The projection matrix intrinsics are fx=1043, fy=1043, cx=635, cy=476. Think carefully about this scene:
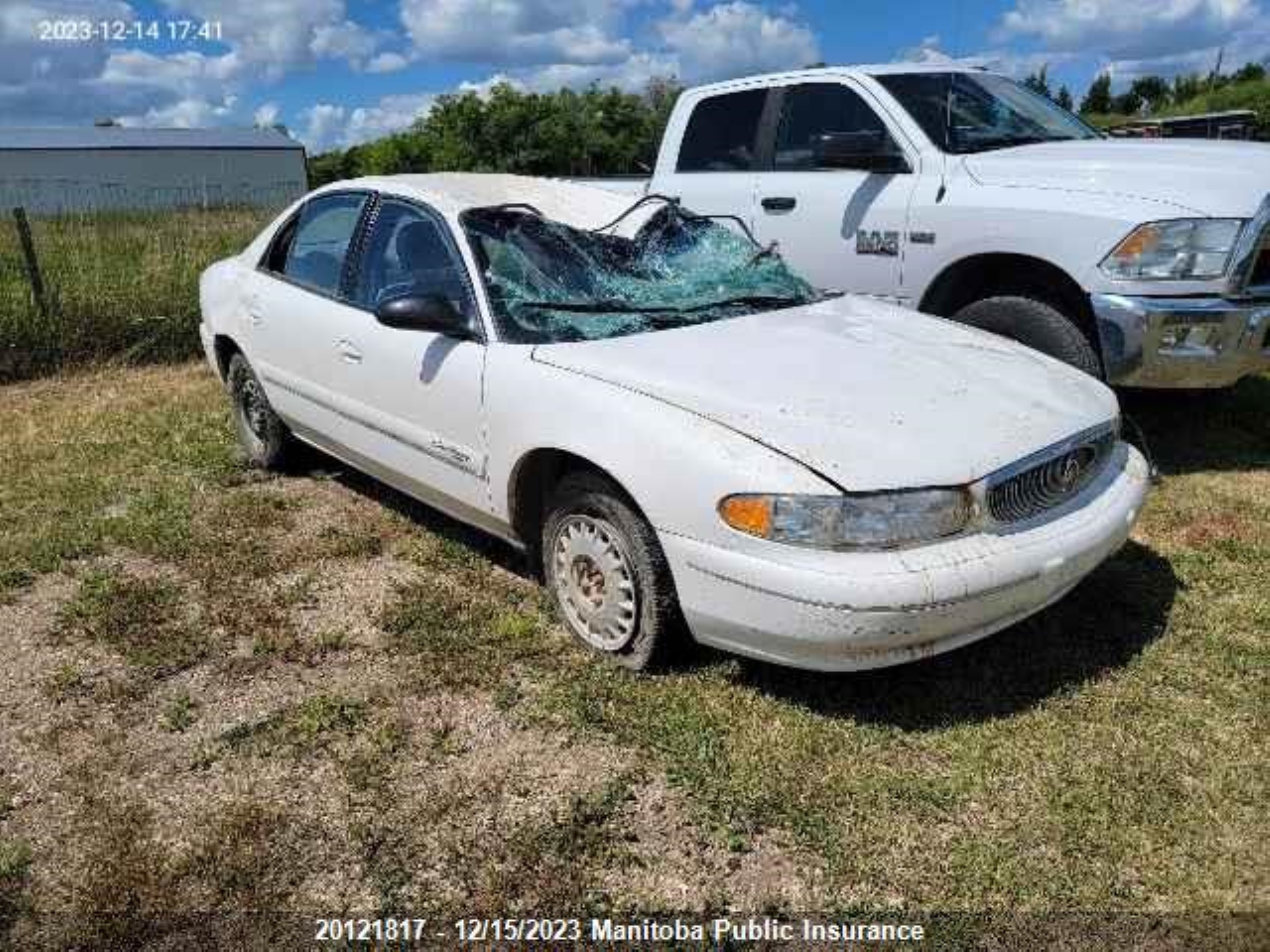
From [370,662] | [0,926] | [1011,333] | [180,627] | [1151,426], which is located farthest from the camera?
[1151,426]

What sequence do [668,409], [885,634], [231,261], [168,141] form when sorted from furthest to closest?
[168,141], [231,261], [668,409], [885,634]

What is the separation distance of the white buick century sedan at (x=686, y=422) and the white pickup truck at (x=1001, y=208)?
1052 mm

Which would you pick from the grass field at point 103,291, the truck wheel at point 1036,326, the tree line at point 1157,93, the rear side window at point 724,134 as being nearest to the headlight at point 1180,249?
the truck wheel at point 1036,326

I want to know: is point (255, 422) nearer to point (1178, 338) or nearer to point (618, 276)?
point (618, 276)

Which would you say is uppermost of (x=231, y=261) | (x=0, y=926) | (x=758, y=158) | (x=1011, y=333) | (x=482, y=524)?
(x=758, y=158)

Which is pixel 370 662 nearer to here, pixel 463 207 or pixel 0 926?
pixel 0 926

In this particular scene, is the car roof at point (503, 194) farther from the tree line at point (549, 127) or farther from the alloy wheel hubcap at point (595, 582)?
the tree line at point (549, 127)

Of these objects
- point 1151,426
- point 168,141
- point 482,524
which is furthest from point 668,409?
point 168,141

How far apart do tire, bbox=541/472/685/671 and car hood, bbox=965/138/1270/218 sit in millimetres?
2959

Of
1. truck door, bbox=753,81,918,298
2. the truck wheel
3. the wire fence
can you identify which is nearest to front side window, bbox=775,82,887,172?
truck door, bbox=753,81,918,298

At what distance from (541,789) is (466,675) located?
68 centimetres

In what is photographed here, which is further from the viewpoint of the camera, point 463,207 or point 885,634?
point 463,207

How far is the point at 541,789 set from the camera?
2900 millimetres

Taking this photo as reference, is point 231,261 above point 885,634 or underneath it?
above
